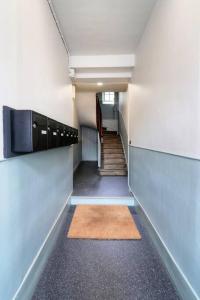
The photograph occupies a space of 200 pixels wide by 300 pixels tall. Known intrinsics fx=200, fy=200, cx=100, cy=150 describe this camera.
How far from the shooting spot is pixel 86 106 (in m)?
5.91

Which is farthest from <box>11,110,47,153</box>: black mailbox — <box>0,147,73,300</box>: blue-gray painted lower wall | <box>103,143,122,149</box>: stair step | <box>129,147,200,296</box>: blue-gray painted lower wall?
<box>103,143,122,149</box>: stair step

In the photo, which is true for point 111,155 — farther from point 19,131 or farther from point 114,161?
point 19,131

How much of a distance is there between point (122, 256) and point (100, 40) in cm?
282

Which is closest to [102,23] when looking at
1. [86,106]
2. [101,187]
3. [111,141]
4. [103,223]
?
[103,223]

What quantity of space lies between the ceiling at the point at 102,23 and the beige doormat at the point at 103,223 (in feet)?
8.47

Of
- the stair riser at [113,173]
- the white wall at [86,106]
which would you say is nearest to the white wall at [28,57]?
the white wall at [86,106]

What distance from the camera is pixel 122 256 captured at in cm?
200

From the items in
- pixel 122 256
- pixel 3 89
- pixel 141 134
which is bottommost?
pixel 122 256

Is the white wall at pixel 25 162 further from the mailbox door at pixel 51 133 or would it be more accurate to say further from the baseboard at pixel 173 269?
the baseboard at pixel 173 269

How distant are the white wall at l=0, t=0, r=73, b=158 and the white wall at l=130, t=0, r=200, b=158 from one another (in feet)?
3.71

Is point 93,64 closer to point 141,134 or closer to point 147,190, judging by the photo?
point 141,134

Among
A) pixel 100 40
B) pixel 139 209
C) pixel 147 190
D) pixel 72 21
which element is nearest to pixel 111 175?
pixel 139 209

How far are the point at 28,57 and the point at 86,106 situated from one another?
14.7 feet

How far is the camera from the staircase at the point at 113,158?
18.2 ft
